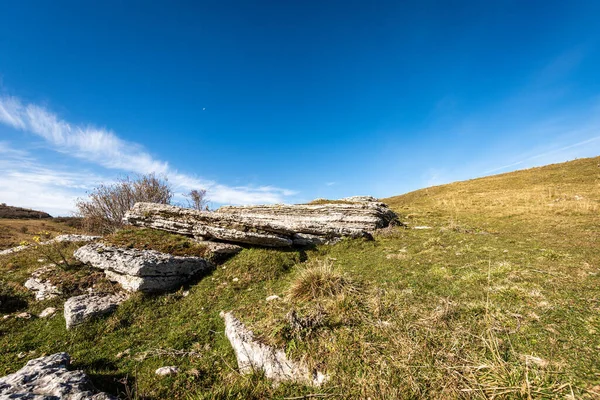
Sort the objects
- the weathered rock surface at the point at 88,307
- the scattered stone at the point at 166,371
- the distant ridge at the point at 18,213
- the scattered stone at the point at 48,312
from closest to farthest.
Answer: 1. the scattered stone at the point at 166,371
2. the weathered rock surface at the point at 88,307
3. the scattered stone at the point at 48,312
4. the distant ridge at the point at 18,213

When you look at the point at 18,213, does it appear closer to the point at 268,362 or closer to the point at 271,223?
the point at 271,223

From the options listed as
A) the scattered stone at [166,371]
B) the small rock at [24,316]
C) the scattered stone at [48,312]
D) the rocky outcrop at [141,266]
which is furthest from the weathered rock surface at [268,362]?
the small rock at [24,316]

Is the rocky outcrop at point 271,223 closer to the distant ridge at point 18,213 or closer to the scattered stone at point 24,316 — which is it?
the scattered stone at point 24,316

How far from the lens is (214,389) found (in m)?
4.66

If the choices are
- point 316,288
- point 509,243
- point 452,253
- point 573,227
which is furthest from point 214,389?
point 573,227

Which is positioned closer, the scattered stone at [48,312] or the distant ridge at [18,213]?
the scattered stone at [48,312]

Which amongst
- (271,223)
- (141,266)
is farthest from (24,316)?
(271,223)

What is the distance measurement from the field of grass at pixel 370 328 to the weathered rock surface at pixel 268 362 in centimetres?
16

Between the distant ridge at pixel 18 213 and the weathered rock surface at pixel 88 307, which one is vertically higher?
the distant ridge at pixel 18 213

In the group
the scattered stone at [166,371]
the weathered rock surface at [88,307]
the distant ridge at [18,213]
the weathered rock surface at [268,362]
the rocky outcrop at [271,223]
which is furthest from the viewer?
the distant ridge at [18,213]

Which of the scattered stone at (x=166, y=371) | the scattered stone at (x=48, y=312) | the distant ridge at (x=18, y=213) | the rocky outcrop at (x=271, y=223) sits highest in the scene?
the distant ridge at (x=18, y=213)

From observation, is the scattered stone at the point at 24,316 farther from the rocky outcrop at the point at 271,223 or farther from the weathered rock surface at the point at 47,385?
the rocky outcrop at the point at 271,223

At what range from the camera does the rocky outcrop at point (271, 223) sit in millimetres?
12664

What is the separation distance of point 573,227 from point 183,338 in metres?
23.0
